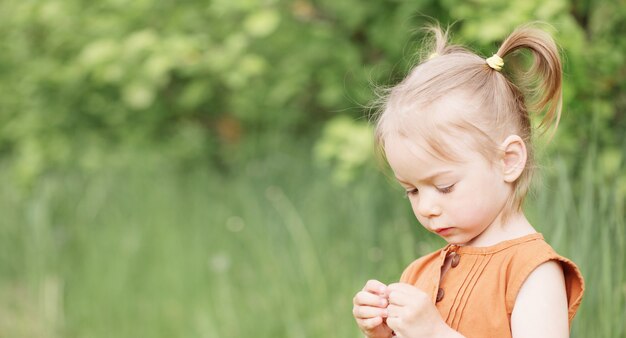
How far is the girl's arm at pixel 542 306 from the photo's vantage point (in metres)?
1.61

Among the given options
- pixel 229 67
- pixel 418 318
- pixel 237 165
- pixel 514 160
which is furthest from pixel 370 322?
pixel 237 165

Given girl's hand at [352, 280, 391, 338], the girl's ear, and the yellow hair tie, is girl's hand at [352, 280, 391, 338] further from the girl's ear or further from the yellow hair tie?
the yellow hair tie

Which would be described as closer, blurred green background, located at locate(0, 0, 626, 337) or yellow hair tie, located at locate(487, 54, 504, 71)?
yellow hair tie, located at locate(487, 54, 504, 71)

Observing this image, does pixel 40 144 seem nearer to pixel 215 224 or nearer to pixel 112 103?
pixel 112 103

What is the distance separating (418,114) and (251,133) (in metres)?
4.16

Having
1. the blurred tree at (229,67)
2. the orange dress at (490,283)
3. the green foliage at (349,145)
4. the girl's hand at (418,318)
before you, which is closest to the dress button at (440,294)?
the orange dress at (490,283)

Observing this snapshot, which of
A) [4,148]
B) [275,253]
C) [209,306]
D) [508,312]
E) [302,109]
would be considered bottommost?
[4,148]

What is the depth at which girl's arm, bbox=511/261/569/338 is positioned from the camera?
1610 mm

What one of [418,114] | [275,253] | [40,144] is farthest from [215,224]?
[418,114]

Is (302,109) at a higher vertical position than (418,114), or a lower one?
lower

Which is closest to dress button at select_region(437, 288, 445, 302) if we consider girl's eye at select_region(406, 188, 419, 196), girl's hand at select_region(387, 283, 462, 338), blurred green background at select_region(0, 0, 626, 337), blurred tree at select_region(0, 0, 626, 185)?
girl's hand at select_region(387, 283, 462, 338)

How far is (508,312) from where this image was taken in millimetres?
1670

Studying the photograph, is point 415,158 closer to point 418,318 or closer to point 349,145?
point 418,318

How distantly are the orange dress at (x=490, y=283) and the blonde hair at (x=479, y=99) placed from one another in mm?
120
